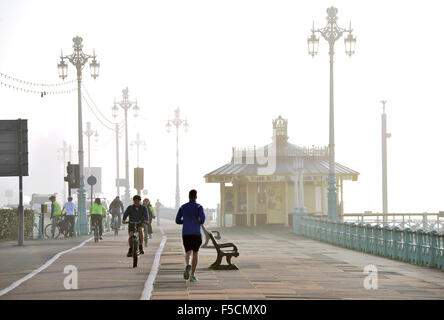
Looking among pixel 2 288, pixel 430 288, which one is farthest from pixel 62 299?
pixel 430 288

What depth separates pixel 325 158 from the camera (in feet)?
180

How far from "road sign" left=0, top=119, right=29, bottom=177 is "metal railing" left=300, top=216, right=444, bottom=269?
1144 centimetres

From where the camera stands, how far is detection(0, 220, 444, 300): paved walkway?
15250mm

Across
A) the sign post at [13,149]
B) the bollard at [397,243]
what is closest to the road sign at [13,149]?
the sign post at [13,149]

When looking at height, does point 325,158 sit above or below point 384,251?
above

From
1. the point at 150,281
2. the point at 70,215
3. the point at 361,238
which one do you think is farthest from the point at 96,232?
the point at 150,281

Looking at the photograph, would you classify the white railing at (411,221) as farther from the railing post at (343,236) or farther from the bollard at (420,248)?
the bollard at (420,248)

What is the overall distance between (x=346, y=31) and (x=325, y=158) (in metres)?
18.5

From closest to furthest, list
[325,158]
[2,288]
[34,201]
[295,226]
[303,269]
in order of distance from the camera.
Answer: [2,288]
[303,269]
[295,226]
[325,158]
[34,201]

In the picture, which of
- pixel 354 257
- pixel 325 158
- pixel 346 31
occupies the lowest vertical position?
pixel 354 257

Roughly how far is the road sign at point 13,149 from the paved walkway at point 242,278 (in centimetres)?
620
